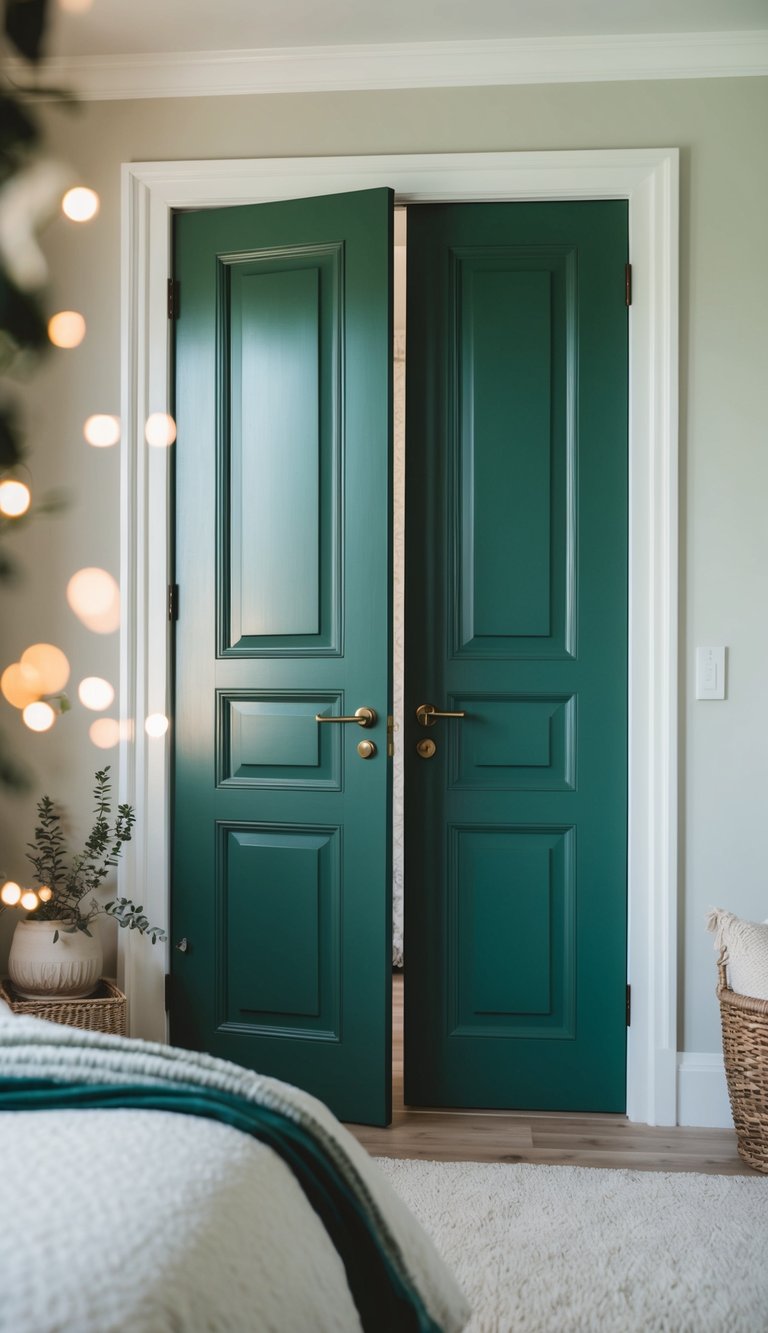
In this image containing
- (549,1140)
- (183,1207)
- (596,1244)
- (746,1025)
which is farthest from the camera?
(549,1140)

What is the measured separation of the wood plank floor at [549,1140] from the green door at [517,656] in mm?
67

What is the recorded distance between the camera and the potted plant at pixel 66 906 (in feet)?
8.51

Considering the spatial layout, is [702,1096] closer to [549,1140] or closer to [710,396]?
[549,1140]

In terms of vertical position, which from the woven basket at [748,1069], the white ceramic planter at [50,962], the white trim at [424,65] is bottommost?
the woven basket at [748,1069]

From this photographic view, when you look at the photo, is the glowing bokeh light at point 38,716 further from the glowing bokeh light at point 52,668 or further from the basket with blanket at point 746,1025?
the basket with blanket at point 746,1025

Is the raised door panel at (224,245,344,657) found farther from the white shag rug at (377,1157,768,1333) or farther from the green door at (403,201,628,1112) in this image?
the white shag rug at (377,1157,768,1333)

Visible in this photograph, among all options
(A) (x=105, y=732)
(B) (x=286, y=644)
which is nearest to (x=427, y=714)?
(B) (x=286, y=644)

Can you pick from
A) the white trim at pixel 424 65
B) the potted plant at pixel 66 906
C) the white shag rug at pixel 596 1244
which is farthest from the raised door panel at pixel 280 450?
the white shag rug at pixel 596 1244

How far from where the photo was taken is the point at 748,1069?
237cm

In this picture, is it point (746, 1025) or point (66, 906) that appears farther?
point (66, 906)

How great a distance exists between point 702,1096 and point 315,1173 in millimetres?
1965

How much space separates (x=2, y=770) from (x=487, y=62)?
2.76m

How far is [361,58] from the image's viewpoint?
8.91 feet

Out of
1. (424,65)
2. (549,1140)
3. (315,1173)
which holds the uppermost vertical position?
(424,65)
